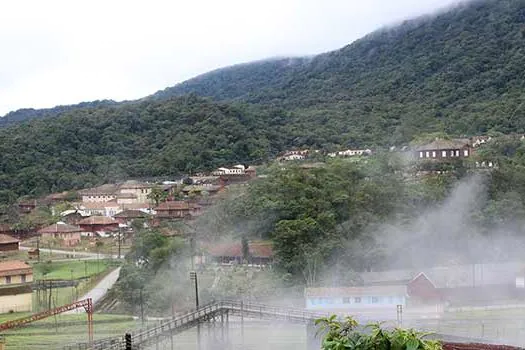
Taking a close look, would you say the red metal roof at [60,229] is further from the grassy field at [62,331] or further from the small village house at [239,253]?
the grassy field at [62,331]

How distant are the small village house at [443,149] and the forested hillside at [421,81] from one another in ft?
24.1

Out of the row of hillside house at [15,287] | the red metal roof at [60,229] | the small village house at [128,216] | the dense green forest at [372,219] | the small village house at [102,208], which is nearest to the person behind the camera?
the row of hillside house at [15,287]

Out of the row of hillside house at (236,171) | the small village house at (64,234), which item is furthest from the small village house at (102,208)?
the row of hillside house at (236,171)

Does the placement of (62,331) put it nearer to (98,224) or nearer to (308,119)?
Answer: (98,224)

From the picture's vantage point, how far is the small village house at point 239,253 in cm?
3426

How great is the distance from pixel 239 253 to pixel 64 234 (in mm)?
14815

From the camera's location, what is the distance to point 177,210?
156 ft

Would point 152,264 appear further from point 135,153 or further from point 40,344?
point 135,153

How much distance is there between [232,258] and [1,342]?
16.8 metres

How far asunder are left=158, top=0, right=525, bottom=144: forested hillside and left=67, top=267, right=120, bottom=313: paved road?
1500 inches

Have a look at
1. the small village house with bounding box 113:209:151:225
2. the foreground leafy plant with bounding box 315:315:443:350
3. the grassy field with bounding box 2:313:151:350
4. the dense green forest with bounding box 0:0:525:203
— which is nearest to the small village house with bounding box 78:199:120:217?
the small village house with bounding box 113:209:151:225

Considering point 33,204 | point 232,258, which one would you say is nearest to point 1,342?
point 232,258

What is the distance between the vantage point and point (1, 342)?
19000 millimetres

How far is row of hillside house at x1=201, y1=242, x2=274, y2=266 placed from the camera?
34250mm
